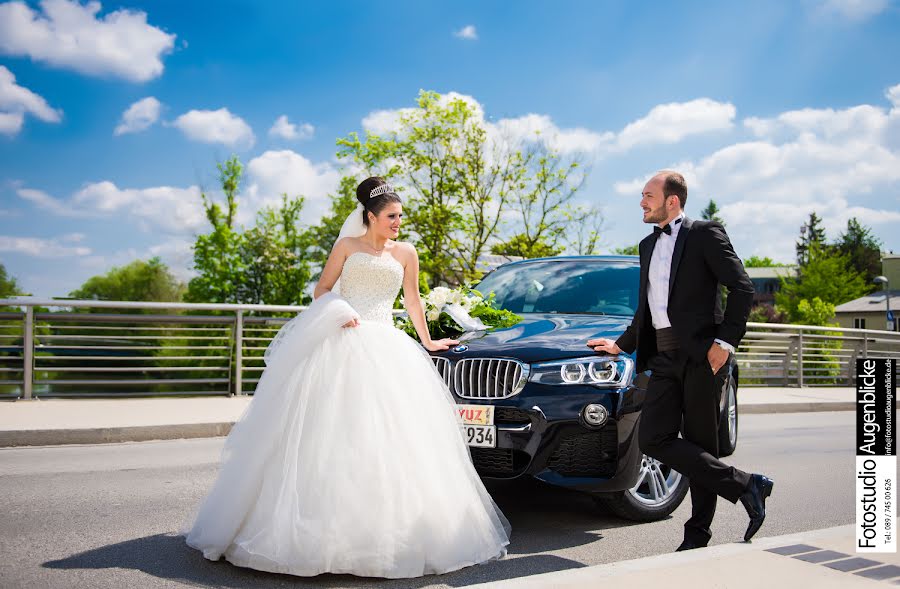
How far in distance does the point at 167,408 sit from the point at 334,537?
25.4ft

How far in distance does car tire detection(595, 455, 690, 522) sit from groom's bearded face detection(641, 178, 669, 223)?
1.55 m

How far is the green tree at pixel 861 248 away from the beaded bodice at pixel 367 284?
292 feet

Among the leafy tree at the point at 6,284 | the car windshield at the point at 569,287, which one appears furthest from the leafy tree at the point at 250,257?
the car windshield at the point at 569,287

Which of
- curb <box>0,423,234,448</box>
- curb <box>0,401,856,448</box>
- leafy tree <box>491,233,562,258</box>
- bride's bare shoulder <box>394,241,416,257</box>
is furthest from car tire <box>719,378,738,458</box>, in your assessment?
leafy tree <box>491,233,562,258</box>

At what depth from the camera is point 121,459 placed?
751cm

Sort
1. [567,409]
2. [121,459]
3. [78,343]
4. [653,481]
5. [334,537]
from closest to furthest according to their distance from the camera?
[334,537]
[567,409]
[653,481]
[121,459]
[78,343]

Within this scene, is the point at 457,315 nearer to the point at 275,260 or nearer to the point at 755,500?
the point at 755,500

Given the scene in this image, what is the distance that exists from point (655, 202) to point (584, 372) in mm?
1074

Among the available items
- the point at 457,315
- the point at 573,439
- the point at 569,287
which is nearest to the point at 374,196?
the point at 457,315

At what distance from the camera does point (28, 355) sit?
10.8 meters

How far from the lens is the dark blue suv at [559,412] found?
461cm

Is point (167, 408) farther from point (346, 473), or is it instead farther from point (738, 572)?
point (738, 572)

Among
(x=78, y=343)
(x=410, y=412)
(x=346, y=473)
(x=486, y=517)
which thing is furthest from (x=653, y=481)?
(x=78, y=343)

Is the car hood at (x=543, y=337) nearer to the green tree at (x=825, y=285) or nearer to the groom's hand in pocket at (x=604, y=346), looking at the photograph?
the groom's hand in pocket at (x=604, y=346)
